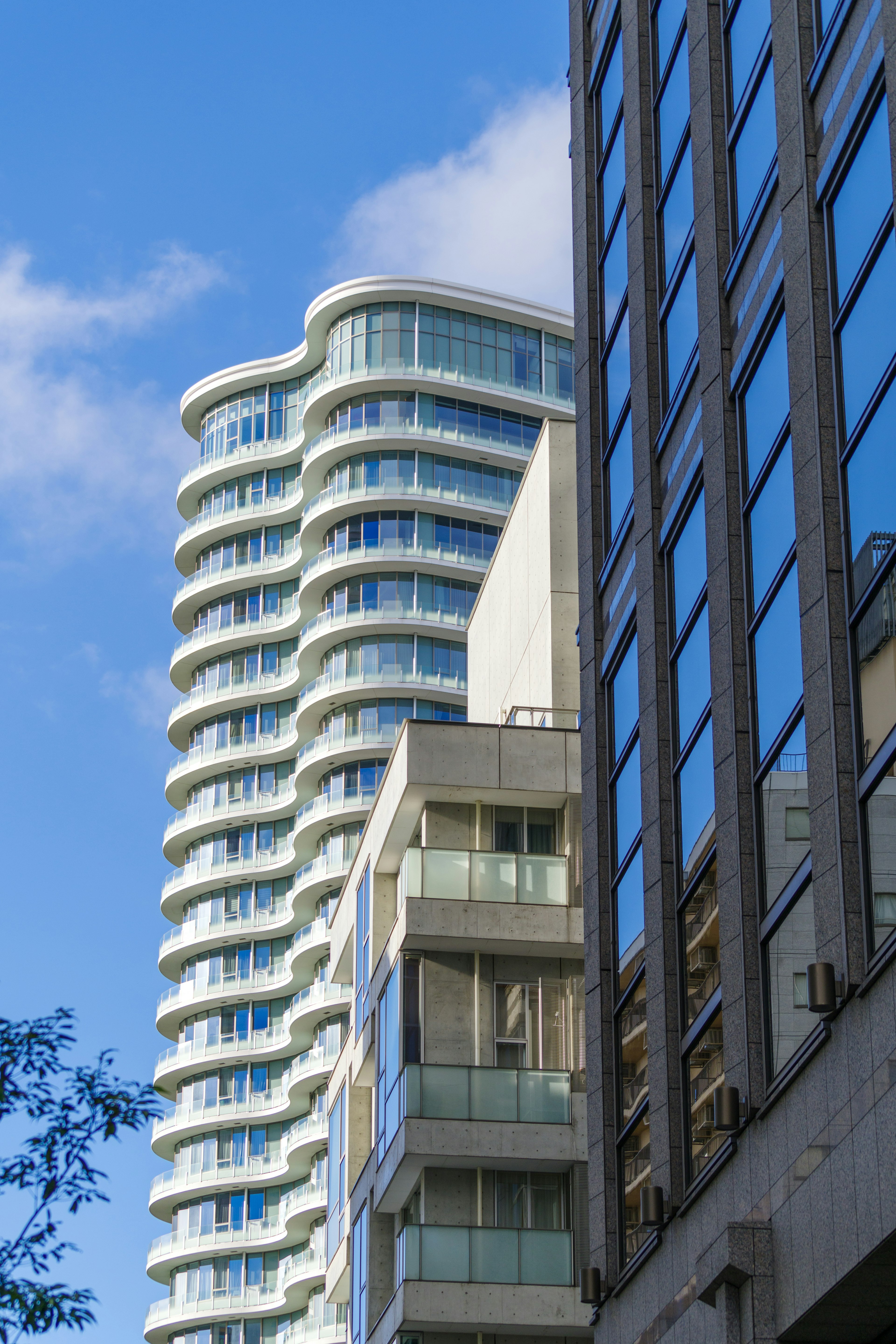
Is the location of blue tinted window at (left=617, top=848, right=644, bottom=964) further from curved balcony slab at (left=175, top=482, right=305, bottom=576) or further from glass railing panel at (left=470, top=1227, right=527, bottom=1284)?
curved balcony slab at (left=175, top=482, right=305, bottom=576)

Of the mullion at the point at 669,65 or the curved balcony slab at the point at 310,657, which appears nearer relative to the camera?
the mullion at the point at 669,65

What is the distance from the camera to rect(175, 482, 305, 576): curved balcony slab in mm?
96438

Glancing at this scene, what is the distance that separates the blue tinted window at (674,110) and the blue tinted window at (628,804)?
789 centimetres

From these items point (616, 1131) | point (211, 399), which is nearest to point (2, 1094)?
point (616, 1131)

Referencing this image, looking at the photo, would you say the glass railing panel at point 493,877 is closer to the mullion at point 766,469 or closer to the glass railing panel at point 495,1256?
the glass railing panel at point 495,1256

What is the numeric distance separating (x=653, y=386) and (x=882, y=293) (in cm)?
920

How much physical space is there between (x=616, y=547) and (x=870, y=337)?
35.8 feet

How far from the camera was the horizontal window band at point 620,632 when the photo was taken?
2755cm

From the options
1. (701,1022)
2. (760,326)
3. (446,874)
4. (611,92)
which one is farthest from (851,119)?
(446,874)

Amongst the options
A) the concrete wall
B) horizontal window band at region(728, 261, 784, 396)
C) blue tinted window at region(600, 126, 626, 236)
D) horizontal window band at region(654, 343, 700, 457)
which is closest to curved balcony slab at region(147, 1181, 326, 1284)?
the concrete wall

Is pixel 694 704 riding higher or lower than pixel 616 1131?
higher

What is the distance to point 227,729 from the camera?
316ft

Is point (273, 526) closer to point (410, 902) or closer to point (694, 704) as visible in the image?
point (410, 902)

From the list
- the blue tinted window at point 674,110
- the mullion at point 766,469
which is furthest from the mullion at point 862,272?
the blue tinted window at point 674,110
